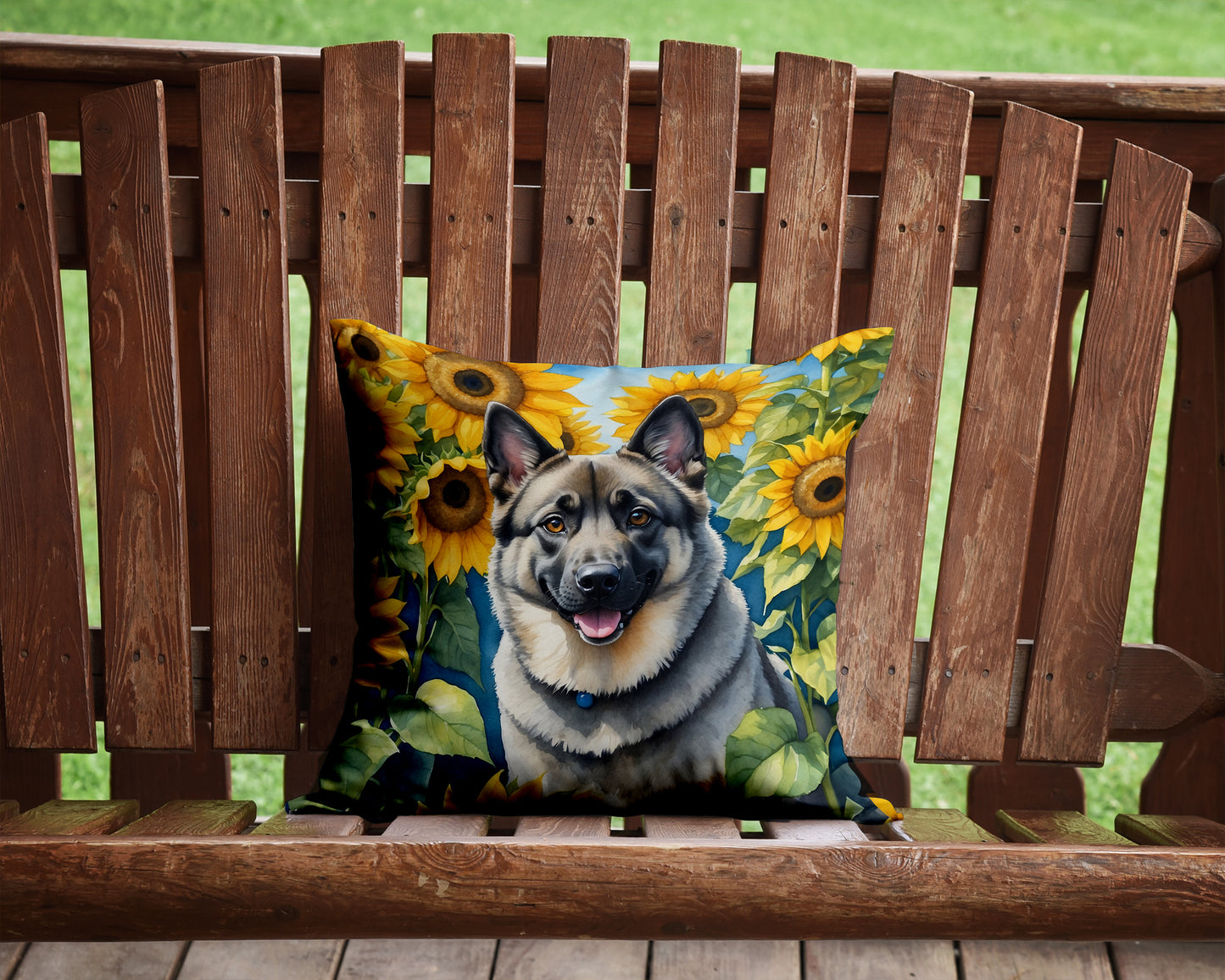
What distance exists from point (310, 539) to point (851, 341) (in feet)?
2.25

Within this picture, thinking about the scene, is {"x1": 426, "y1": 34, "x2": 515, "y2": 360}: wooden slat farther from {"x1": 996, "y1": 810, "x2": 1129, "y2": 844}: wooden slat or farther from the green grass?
the green grass

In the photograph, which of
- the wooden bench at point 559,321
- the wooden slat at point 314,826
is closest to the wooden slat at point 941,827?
the wooden bench at point 559,321

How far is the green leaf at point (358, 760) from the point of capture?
97 centimetres

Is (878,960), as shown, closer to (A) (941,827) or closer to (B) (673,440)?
(A) (941,827)

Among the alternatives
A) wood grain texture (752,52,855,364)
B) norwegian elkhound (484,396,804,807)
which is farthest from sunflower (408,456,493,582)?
wood grain texture (752,52,855,364)

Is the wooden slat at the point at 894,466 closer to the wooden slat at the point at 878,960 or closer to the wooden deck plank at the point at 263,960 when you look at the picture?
the wooden slat at the point at 878,960

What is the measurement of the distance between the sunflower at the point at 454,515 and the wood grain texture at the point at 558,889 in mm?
276

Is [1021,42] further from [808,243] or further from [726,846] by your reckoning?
[726,846]

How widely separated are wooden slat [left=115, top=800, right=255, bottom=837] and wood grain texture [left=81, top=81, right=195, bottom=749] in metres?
0.12

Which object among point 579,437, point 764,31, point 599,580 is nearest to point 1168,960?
point 599,580

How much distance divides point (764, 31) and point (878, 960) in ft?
10.7

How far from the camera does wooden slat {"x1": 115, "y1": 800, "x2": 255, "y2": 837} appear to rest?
0.99 m

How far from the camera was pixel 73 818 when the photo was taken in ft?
3.44

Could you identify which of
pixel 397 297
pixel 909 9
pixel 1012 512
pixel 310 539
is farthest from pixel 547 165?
pixel 909 9
